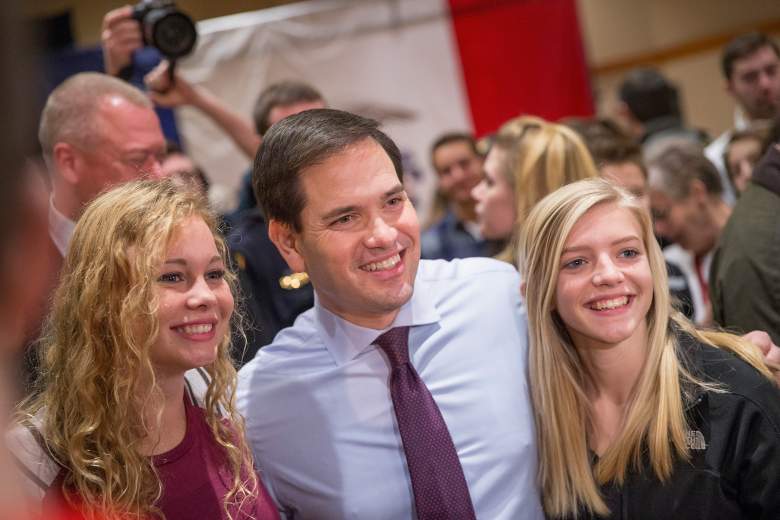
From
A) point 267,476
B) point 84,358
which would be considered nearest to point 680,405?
point 267,476

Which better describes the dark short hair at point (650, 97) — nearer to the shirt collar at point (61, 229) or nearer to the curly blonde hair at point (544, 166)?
the curly blonde hair at point (544, 166)

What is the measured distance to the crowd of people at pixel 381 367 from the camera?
1765mm

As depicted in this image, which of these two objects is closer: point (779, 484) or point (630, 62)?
point (779, 484)

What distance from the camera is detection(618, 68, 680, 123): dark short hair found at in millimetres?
5227

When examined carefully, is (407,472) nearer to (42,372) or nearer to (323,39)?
(42,372)

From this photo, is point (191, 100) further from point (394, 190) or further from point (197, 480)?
point (197, 480)

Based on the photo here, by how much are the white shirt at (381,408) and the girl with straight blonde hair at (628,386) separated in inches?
3.1

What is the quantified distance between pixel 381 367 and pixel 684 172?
2080mm

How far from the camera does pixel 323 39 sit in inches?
209

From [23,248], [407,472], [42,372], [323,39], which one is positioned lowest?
[407,472]

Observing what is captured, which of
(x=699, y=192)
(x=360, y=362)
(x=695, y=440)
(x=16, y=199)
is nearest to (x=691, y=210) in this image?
(x=699, y=192)

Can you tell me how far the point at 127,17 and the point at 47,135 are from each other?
0.57 metres

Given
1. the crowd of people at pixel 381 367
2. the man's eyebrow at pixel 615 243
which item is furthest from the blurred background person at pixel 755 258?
the man's eyebrow at pixel 615 243

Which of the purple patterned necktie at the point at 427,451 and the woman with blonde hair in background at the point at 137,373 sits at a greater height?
the woman with blonde hair in background at the point at 137,373
